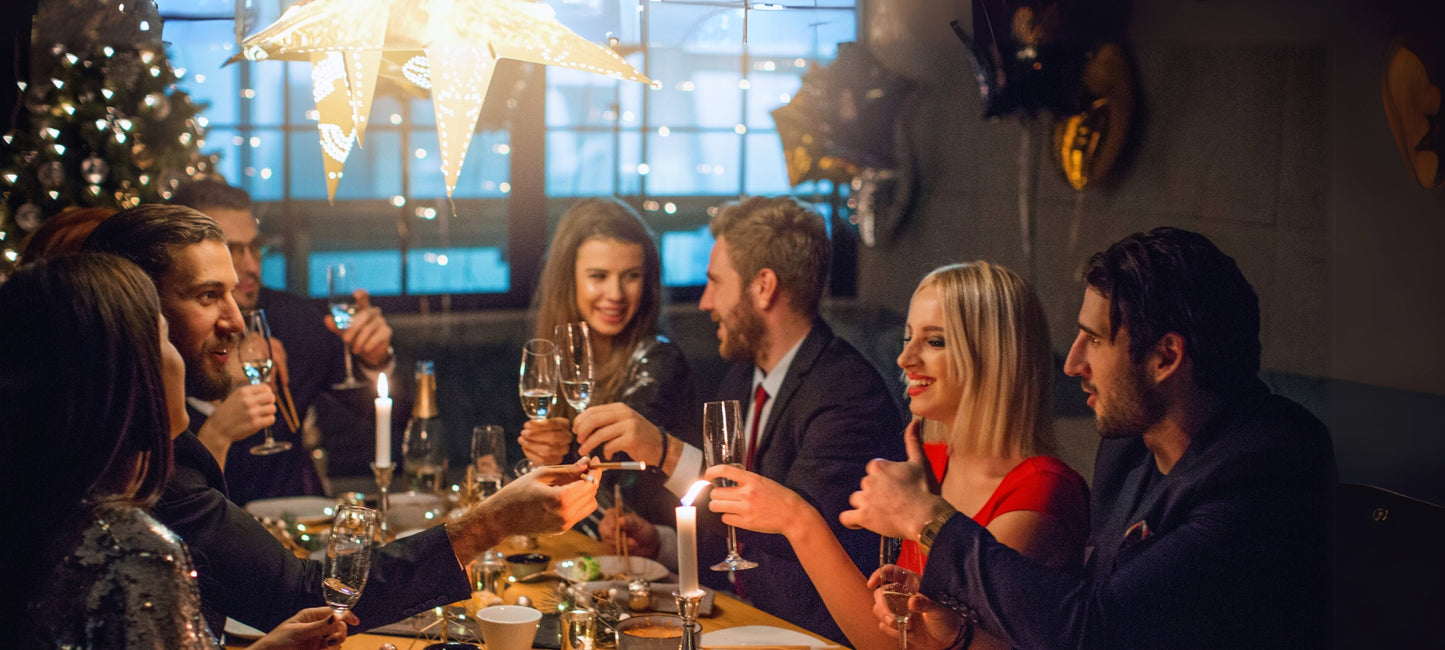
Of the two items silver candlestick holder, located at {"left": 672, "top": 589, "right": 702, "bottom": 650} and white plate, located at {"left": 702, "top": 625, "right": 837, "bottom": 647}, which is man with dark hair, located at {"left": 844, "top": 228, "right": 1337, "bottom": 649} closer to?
white plate, located at {"left": 702, "top": 625, "right": 837, "bottom": 647}

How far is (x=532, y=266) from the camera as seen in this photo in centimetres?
510

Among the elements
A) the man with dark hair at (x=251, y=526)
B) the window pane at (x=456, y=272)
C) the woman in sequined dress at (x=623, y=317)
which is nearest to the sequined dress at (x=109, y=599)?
the man with dark hair at (x=251, y=526)

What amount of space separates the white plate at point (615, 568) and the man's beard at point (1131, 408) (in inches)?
41.4

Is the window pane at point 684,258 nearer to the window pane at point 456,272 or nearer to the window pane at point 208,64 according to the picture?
the window pane at point 456,272

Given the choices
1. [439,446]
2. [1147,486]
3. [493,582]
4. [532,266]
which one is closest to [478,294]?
[532,266]

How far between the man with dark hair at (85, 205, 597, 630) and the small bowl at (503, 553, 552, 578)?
16.7 inches

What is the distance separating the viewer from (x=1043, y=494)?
215 cm

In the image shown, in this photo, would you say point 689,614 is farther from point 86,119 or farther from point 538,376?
point 86,119

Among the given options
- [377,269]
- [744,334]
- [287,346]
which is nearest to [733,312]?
[744,334]

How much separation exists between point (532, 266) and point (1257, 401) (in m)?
3.67

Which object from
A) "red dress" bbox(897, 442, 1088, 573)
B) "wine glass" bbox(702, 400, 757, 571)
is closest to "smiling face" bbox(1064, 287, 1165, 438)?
"red dress" bbox(897, 442, 1088, 573)

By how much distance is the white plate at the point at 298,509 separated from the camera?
303 cm

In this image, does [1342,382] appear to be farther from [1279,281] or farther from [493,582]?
[493,582]

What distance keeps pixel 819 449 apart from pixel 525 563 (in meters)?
0.72
